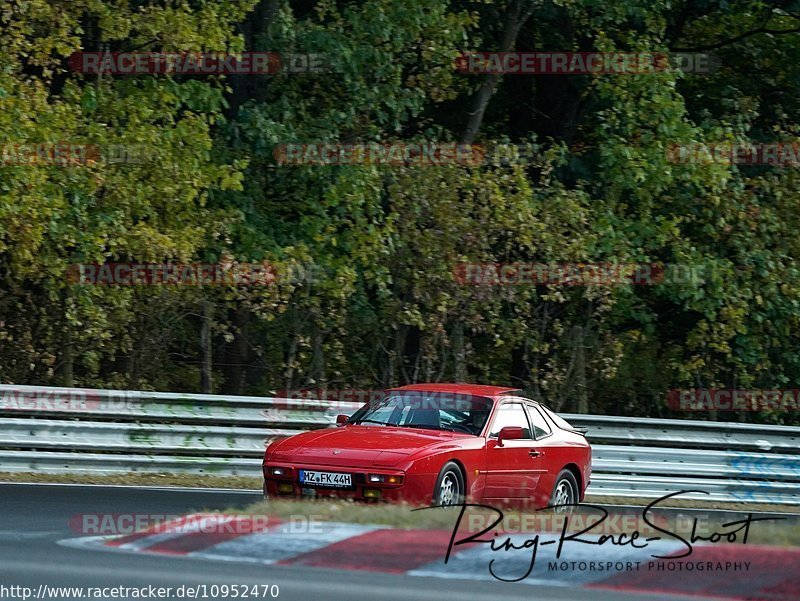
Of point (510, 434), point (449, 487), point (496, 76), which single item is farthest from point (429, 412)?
point (496, 76)

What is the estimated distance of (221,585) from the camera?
724cm

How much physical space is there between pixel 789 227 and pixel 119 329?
422 inches

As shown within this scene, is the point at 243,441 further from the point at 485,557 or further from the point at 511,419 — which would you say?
the point at 485,557

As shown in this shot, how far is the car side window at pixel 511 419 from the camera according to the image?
11977 mm

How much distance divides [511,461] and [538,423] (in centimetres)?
90

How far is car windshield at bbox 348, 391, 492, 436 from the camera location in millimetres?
11766

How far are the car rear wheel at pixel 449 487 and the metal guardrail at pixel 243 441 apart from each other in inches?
176

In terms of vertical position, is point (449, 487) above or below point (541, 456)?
below

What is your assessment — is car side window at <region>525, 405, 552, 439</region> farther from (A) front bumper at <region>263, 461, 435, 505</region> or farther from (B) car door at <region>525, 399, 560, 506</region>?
Result: (A) front bumper at <region>263, 461, 435, 505</region>

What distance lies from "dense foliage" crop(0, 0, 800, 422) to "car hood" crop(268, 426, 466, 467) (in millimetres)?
7271

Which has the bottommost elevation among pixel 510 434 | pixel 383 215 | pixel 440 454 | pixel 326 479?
pixel 326 479

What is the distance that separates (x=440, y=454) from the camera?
1085 cm

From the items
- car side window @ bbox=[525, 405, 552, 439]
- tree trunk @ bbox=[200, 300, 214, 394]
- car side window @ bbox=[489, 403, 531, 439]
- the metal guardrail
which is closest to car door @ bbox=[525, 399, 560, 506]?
car side window @ bbox=[525, 405, 552, 439]

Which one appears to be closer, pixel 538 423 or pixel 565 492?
pixel 538 423
